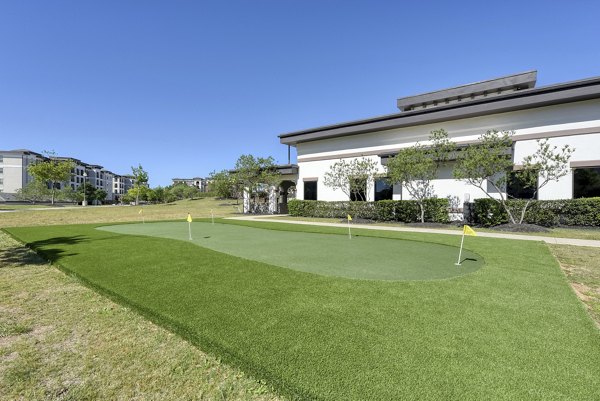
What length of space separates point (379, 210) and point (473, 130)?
24.6 feet

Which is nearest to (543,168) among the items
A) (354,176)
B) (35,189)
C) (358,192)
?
(354,176)

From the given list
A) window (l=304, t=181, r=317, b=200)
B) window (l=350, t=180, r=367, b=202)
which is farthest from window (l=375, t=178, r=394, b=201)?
window (l=304, t=181, r=317, b=200)

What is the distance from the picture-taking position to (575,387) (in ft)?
7.11

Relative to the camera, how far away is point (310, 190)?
24.2m

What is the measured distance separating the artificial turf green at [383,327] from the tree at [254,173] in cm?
1950

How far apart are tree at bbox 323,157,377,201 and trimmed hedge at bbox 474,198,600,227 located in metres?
6.88

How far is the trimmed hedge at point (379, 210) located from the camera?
16.0m

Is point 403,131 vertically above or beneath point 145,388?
above

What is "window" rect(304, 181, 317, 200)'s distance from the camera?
78.1ft

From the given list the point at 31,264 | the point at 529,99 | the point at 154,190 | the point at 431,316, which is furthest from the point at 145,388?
the point at 154,190

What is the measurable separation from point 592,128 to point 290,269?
17288 mm

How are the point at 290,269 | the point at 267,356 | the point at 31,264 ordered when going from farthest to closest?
the point at 31,264 → the point at 290,269 → the point at 267,356

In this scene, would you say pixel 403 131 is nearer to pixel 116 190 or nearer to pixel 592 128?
pixel 592 128

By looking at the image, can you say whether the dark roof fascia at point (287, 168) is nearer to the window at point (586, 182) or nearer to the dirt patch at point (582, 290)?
the window at point (586, 182)
